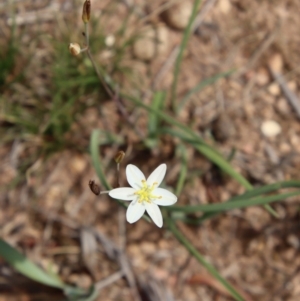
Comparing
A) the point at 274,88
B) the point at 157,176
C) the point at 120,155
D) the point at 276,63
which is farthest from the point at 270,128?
the point at 120,155

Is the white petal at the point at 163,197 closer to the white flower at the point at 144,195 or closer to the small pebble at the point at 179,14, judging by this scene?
the white flower at the point at 144,195

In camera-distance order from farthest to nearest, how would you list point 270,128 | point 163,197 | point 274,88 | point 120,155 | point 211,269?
point 274,88 → point 270,128 → point 211,269 → point 163,197 → point 120,155

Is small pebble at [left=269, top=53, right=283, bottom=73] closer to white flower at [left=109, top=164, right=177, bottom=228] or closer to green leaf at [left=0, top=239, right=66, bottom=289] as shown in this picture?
white flower at [left=109, top=164, right=177, bottom=228]

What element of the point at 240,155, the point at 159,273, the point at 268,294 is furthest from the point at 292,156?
the point at 159,273

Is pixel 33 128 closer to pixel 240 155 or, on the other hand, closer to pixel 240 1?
pixel 240 155

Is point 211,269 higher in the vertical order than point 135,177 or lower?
lower

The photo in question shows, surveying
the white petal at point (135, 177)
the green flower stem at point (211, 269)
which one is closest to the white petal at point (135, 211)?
the white petal at point (135, 177)

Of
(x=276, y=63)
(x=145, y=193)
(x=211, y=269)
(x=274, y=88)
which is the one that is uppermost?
(x=276, y=63)

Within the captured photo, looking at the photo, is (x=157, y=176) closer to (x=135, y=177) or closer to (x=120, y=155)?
(x=135, y=177)
